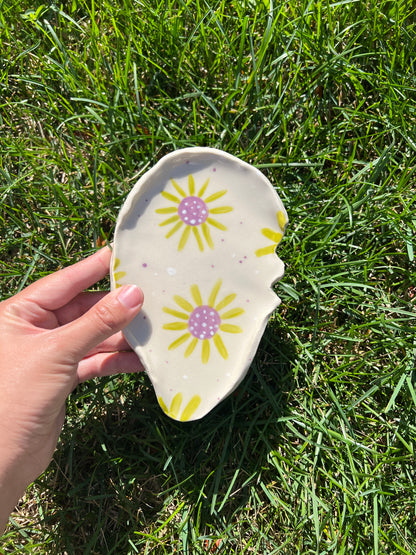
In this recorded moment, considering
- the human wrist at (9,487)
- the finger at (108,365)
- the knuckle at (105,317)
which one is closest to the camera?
the knuckle at (105,317)

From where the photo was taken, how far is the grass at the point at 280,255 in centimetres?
159

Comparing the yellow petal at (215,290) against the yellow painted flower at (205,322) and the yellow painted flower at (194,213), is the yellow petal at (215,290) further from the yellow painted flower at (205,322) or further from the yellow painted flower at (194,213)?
the yellow painted flower at (194,213)

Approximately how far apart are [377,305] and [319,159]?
497 mm

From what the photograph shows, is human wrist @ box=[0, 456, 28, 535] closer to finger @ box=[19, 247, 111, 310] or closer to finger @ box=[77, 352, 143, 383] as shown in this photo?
finger @ box=[77, 352, 143, 383]

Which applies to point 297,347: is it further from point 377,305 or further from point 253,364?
point 377,305

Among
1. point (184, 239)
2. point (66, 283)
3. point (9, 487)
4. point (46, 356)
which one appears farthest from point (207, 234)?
point (9, 487)

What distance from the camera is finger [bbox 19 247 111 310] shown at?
1.50 metres

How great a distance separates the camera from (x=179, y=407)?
146 centimetres

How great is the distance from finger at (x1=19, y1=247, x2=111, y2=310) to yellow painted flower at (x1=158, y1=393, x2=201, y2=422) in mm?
400

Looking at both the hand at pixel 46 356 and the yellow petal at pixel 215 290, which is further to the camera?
the yellow petal at pixel 215 290

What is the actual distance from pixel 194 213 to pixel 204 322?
0.30 meters

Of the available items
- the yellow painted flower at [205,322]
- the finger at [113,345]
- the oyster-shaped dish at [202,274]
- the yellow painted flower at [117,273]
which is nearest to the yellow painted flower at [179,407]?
the oyster-shaped dish at [202,274]

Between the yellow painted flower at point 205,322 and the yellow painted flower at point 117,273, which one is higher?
the yellow painted flower at point 117,273

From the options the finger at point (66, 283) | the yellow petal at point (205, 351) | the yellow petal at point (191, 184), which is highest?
the yellow petal at point (191, 184)
